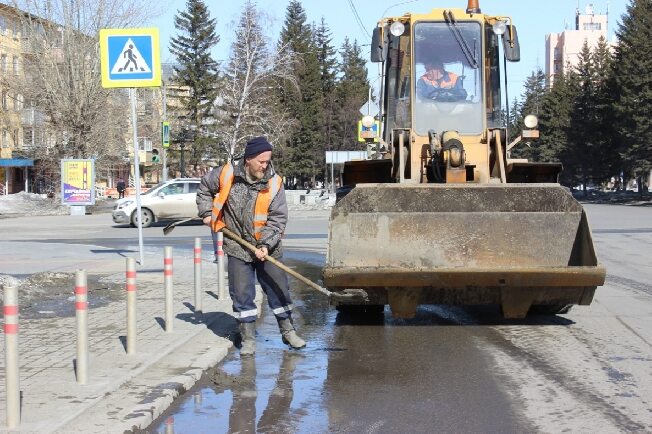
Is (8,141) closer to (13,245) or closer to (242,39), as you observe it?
(242,39)

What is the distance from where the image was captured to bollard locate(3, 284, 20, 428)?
509cm

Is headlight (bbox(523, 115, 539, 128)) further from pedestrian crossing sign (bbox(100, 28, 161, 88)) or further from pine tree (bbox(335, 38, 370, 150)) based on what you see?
pine tree (bbox(335, 38, 370, 150))

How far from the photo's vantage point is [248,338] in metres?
7.88

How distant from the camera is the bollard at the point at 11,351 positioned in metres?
5.09

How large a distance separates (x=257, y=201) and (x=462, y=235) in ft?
7.97

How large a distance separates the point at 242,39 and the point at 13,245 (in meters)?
41.4

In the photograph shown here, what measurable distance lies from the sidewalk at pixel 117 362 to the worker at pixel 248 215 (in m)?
0.55

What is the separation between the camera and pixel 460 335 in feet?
Answer: 28.8

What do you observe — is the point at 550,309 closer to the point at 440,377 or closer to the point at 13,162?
the point at 440,377

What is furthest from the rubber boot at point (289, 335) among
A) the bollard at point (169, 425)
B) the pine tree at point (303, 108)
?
the pine tree at point (303, 108)

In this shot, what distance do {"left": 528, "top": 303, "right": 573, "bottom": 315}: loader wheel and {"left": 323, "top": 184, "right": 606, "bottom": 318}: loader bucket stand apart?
36 cm

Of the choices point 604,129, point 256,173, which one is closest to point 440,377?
point 256,173

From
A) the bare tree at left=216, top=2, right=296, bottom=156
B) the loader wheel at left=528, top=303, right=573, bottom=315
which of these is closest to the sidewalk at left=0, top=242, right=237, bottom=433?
the loader wheel at left=528, top=303, right=573, bottom=315

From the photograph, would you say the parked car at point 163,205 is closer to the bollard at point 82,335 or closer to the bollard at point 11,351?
the bollard at point 82,335
